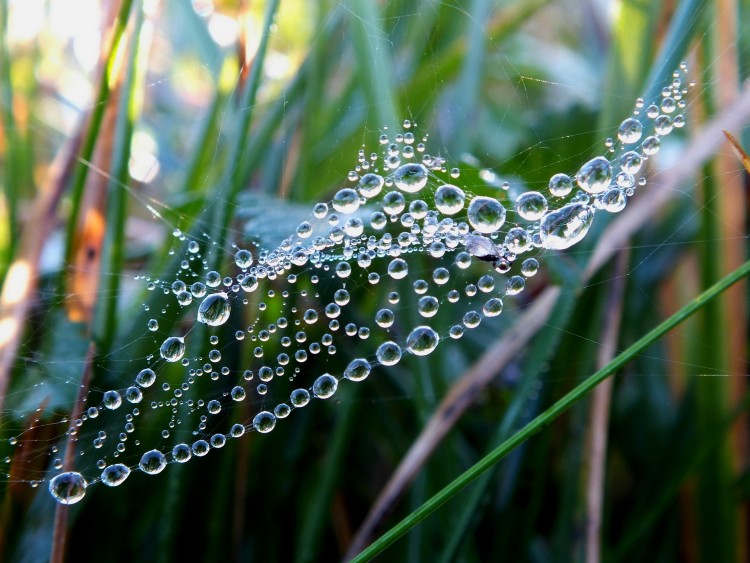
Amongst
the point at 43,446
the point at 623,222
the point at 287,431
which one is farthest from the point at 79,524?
the point at 623,222

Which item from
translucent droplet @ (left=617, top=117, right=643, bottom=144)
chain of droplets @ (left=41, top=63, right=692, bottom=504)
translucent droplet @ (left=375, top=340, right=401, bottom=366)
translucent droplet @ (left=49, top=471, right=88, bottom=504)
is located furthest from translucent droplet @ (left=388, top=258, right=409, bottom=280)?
translucent droplet @ (left=49, top=471, right=88, bottom=504)

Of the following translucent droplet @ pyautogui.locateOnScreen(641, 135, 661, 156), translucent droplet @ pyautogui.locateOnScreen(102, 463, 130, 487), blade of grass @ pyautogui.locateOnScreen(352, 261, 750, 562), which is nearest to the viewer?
blade of grass @ pyautogui.locateOnScreen(352, 261, 750, 562)

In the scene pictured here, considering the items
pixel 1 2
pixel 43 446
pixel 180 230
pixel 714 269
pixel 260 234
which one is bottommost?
pixel 714 269

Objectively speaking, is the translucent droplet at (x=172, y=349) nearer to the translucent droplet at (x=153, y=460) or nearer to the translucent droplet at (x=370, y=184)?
the translucent droplet at (x=153, y=460)

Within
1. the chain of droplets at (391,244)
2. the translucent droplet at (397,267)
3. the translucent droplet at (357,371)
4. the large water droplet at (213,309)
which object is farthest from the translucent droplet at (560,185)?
the large water droplet at (213,309)

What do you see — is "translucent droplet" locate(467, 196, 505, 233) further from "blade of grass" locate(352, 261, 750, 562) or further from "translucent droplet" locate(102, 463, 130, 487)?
"translucent droplet" locate(102, 463, 130, 487)

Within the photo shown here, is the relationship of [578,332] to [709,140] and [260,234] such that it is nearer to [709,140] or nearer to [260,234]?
[709,140]
